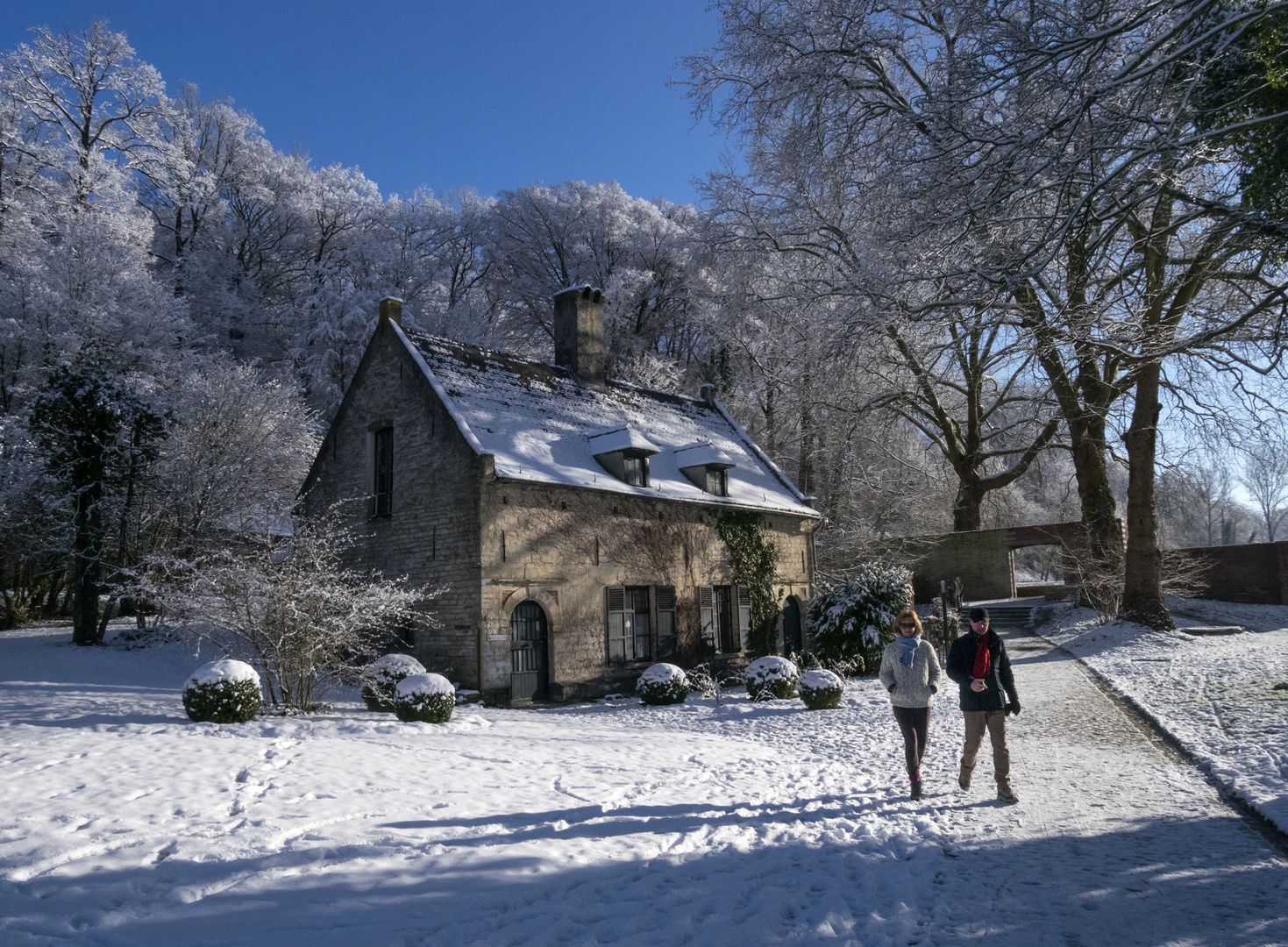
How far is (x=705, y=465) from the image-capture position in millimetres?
18797

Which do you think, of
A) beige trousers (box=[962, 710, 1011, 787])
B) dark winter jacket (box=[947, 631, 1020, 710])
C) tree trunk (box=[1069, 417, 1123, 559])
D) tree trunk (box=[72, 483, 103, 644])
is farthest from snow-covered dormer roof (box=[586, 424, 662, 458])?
tree trunk (box=[72, 483, 103, 644])

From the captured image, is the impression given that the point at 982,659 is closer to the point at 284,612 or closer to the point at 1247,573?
the point at 284,612

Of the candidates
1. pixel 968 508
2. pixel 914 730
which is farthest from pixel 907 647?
pixel 968 508

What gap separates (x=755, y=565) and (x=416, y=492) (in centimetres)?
849

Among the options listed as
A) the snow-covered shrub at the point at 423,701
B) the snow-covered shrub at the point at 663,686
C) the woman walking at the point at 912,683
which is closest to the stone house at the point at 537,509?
the snow-covered shrub at the point at 663,686

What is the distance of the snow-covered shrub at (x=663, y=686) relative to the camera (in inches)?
560

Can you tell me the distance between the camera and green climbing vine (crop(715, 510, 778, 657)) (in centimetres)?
1933

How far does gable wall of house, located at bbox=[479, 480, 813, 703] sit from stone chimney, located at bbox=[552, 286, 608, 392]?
14.4ft

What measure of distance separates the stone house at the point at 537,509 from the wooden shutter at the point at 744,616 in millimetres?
64

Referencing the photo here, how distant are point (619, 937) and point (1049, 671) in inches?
549

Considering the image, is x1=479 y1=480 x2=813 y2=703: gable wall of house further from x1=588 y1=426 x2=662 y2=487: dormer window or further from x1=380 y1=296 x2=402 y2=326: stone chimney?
x1=380 y1=296 x2=402 y2=326: stone chimney

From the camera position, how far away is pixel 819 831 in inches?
241

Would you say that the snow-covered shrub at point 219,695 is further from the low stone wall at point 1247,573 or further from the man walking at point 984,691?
the low stone wall at point 1247,573

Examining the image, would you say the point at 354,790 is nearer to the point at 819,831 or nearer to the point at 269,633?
the point at 819,831
